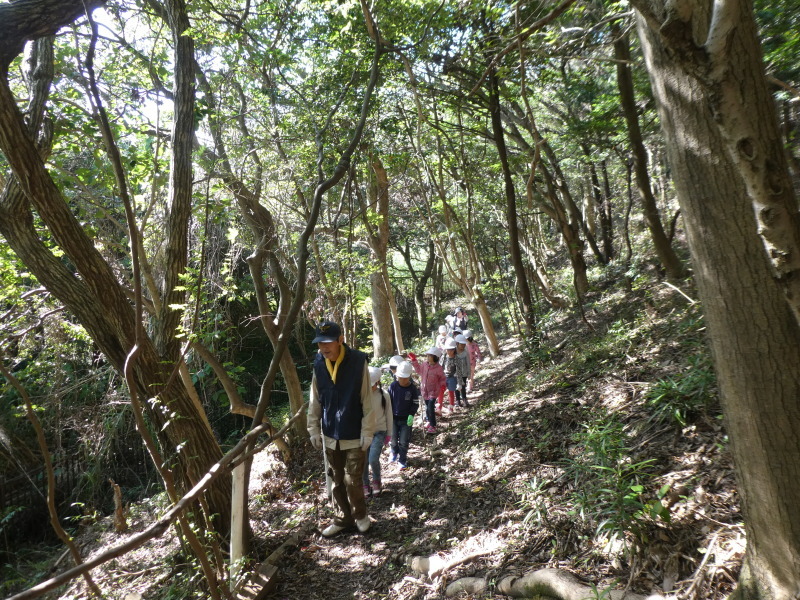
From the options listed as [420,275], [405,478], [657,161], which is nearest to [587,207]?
[657,161]

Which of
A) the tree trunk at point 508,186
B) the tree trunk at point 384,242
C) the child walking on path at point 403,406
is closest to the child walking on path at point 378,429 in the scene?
the child walking on path at point 403,406

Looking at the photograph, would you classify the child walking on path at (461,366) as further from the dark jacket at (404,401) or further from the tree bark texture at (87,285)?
the tree bark texture at (87,285)

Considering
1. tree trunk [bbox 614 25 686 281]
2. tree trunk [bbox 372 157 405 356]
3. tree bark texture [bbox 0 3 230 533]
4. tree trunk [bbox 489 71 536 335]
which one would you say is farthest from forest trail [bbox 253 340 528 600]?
tree trunk [bbox 372 157 405 356]

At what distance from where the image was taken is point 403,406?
6199 mm

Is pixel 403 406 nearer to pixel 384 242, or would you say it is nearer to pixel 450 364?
pixel 450 364

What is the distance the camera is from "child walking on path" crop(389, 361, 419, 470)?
20.3 feet

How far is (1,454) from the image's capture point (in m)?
9.41

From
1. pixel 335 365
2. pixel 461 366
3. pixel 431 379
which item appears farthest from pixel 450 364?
pixel 335 365

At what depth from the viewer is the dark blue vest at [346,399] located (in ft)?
14.5

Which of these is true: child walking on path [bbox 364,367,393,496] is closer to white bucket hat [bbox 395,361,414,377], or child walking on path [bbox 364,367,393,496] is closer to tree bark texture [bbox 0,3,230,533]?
white bucket hat [bbox 395,361,414,377]

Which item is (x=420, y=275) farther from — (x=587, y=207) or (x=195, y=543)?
(x=195, y=543)

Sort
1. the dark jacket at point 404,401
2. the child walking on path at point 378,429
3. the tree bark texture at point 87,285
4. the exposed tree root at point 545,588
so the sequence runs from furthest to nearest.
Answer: the dark jacket at point 404,401
the child walking on path at point 378,429
the tree bark texture at point 87,285
the exposed tree root at point 545,588

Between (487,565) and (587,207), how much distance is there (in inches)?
653

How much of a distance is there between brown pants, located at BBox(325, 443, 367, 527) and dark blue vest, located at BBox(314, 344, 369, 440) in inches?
7.6
